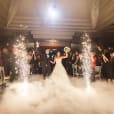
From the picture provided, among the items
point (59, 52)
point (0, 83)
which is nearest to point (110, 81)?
point (59, 52)

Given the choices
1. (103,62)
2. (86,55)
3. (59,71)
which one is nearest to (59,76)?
(59,71)

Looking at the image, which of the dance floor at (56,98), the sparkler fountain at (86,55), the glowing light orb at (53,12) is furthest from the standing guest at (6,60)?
the sparkler fountain at (86,55)

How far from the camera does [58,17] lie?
2.48 metres

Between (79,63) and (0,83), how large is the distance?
69cm

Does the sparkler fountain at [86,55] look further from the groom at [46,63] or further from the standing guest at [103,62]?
the groom at [46,63]

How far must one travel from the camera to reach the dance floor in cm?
239

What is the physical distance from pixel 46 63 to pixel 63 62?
0.48ft

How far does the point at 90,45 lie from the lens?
8.35ft

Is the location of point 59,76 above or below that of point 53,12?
below

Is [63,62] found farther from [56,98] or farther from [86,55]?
[56,98]

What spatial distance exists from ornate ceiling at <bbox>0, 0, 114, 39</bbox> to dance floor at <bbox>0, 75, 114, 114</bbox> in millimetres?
411

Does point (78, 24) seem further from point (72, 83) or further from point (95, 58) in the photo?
point (72, 83)

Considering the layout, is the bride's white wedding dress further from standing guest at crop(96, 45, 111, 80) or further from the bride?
standing guest at crop(96, 45, 111, 80)

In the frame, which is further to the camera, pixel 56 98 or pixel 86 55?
pixel 86 55
